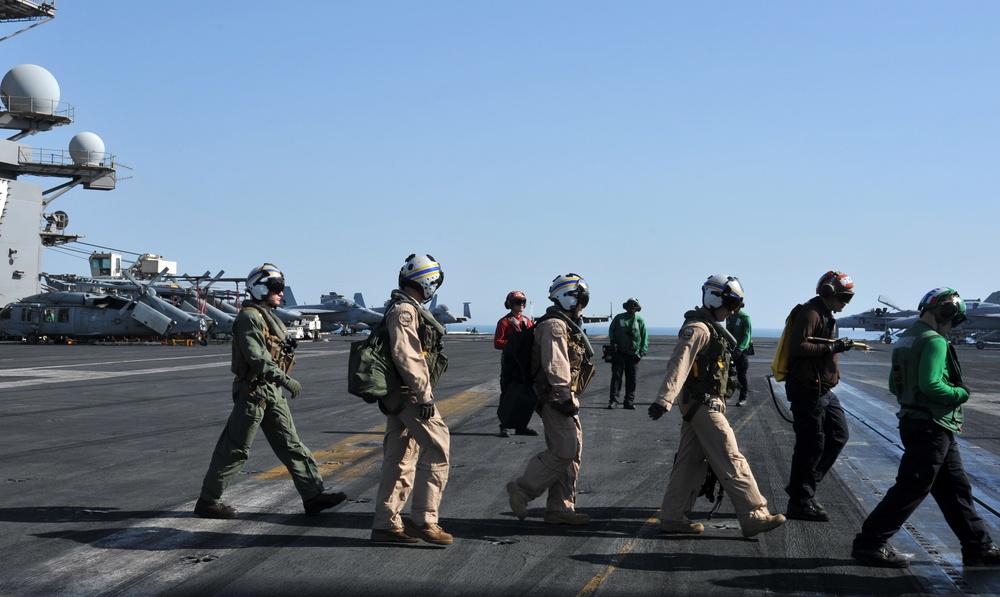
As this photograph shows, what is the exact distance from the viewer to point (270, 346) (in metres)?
7.48

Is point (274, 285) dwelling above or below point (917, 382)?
above

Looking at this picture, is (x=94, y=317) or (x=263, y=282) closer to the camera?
(x=263, y=282)

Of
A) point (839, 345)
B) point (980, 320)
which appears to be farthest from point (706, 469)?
point (980, 320)

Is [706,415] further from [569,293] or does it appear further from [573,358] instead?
[569,293]

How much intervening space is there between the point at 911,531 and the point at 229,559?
17.3 feet

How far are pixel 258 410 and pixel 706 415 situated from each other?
362 cm

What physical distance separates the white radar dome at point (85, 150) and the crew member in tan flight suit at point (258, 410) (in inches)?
2387

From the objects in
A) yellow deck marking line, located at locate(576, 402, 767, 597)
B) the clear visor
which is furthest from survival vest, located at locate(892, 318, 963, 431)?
the clear visor

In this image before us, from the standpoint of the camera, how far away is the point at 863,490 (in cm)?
880

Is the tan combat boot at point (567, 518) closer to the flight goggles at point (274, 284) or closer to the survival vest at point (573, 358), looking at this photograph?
the survival vest at point (573, 358)

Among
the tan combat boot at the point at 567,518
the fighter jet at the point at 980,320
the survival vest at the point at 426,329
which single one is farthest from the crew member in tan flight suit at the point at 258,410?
the fighter jet at the point at 980,320

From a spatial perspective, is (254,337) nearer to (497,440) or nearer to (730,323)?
(497,440)

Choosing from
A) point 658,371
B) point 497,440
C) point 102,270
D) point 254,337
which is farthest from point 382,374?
point 102,270

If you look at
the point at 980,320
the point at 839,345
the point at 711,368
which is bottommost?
the point at 980,320
